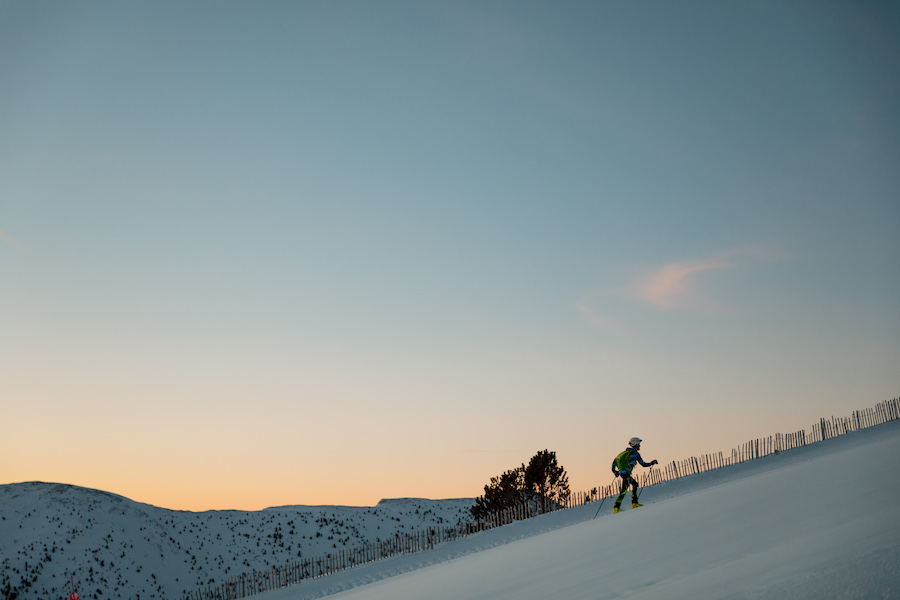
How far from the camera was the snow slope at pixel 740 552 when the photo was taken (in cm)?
463

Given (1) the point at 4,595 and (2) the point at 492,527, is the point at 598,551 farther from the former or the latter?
(1) the point at 4,595

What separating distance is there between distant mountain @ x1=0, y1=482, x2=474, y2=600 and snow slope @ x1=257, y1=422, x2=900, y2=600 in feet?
138

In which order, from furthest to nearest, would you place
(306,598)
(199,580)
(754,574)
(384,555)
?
1. (199,580)
2. (384,555)
3. (306,598)
4. (754,574)

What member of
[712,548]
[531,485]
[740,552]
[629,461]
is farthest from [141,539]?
[740,552]

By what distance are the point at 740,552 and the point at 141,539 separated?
5683 centimetres

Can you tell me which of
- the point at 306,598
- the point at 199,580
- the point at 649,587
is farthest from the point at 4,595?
the point at 649,587

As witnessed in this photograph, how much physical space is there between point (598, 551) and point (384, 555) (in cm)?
2414

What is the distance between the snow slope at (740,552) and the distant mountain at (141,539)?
138 ft

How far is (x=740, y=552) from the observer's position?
6.27 metres

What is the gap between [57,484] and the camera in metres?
63.6

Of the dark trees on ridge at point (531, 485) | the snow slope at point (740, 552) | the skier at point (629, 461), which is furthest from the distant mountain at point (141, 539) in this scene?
the snow slope at point (740, 552)

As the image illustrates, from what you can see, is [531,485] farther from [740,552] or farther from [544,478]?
[740,552]

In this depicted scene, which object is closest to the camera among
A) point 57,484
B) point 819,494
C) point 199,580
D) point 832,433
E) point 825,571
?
point 825,571

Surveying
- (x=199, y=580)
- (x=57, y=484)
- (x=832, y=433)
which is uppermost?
(x=57, y=484)
